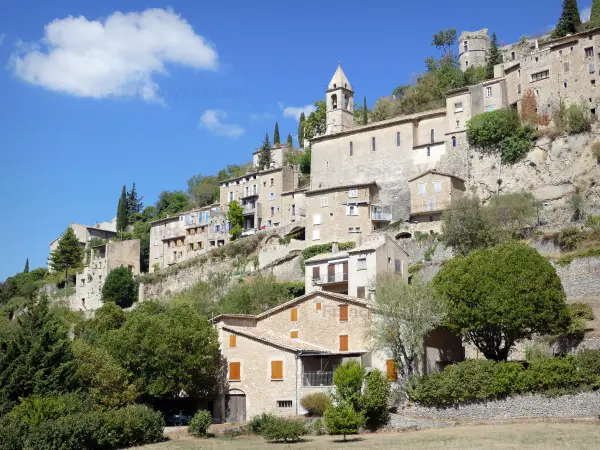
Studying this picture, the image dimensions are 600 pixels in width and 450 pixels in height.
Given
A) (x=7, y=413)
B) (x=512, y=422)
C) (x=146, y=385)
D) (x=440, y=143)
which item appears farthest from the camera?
(x=440, y=143)

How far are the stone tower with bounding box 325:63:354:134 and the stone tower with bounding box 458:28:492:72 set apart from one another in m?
19.8

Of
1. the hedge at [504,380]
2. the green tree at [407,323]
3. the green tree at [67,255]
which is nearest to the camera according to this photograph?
the hedge at [504,380]

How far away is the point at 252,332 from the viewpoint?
45156mm

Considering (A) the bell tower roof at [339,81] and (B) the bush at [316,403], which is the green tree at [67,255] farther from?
(B) the bush at [316,403]

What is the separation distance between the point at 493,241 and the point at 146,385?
27761 millimetres

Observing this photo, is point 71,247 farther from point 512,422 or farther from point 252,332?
point 512,422

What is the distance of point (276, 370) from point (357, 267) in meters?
13.8

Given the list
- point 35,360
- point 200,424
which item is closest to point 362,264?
point 200,424

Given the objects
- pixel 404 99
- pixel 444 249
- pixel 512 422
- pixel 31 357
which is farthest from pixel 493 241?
pixel 404 99

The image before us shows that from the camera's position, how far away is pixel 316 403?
39.6m

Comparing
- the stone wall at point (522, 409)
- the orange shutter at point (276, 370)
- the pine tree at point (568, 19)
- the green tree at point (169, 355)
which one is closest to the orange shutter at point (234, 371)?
the green tree at point (169, 355)

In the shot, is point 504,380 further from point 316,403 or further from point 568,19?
point 568,19

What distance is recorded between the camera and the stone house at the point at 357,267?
53.2 metres

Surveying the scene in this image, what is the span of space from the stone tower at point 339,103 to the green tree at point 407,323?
53352 mm
